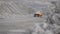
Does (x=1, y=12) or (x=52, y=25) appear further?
(x=1, y=12)

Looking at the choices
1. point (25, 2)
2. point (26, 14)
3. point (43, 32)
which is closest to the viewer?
point (43, 32)

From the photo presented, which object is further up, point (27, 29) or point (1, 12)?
point (1, 12)

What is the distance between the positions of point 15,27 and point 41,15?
1.24 ft

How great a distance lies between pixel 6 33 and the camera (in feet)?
4.76

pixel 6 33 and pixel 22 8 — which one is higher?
pixel 22 8

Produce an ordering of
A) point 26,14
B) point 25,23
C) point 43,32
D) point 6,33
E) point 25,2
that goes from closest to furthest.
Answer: point 43,32
point 6,33
point 25,23
point 26,14
point 25,2

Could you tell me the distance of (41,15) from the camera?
167cm

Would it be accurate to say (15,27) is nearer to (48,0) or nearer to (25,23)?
(25,23)

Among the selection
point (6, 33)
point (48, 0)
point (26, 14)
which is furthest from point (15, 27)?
point (48, 0)

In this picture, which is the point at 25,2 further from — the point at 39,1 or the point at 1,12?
the point at 1,12

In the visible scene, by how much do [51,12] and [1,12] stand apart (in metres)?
0.69

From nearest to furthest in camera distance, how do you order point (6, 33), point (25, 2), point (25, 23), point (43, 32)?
point (43, 32) → point (6, 33) → point (25, 23) → point (25, 2)

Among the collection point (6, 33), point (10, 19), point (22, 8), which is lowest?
point (6, 33)

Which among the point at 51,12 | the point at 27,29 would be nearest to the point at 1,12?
the point at 27,29
